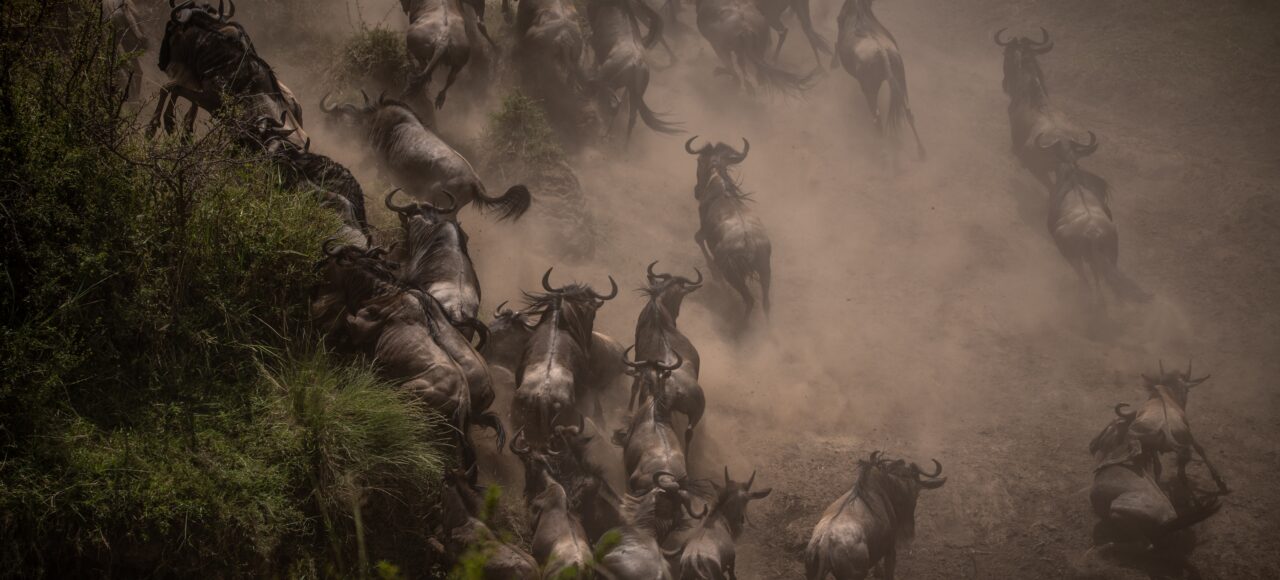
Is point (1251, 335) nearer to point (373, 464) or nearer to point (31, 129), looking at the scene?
point (373, 464)

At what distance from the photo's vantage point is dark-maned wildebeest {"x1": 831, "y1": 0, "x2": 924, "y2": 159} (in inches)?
568

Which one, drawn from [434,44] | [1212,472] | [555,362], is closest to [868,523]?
[555,362]

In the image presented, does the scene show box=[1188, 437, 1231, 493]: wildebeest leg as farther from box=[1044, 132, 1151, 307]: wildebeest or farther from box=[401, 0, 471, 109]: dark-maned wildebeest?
box=[401, 0, 471, 109]: dark-maned wildebeest

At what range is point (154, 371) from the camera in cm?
491

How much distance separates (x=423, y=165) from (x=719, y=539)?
4.89 meters

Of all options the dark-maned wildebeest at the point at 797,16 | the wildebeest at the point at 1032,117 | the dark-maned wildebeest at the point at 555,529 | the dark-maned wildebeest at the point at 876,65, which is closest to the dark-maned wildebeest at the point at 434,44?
the dark-maned wildebeest at the point at 555,529

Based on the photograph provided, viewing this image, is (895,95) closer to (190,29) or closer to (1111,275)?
(1111,275)

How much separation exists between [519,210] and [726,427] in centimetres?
319

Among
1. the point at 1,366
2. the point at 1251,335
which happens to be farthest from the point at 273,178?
the point at 1251,335

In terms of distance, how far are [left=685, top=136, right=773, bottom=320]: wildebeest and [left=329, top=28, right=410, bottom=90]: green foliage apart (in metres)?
4.16

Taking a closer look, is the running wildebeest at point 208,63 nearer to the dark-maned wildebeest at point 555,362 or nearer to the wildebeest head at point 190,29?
the wildebeest head at point 190,29

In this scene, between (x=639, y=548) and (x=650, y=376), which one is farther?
(x=650, y=376)

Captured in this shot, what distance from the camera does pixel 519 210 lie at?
28.8ft

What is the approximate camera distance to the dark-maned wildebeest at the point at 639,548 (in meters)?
6.33
